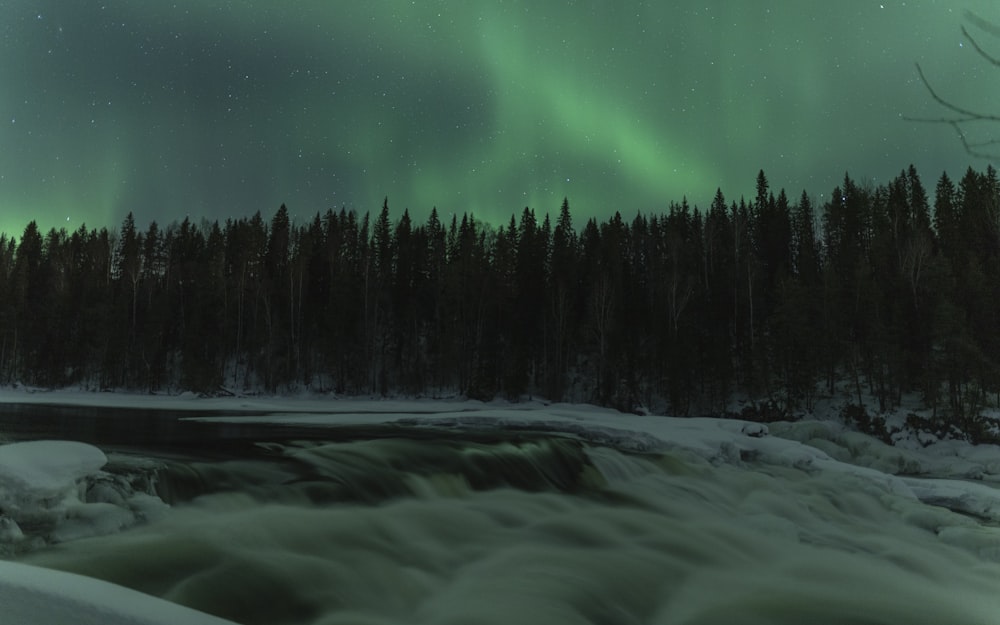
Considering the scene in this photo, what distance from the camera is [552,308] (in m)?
49.6

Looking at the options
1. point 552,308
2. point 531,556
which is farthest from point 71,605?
point 552,308

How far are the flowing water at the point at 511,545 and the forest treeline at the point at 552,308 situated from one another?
29433 millimetres

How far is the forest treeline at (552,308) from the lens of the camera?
3741 centimetres

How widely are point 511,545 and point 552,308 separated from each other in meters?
44.1

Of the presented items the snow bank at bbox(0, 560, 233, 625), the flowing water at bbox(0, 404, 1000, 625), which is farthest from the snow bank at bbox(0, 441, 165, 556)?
the snow bank at bbox(0, 560, 233, 625)

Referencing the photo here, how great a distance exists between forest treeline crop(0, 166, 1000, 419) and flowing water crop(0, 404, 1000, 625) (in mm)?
29433

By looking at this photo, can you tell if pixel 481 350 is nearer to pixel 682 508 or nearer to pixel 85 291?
pixel 682 508

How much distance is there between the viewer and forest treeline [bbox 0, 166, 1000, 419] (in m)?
37.4

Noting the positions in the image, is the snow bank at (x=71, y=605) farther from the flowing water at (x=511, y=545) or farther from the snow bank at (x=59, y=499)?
the snow bank at (x=59, y=499)

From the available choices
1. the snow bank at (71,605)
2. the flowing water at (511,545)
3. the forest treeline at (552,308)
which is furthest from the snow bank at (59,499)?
the forest treeline at (552,308)

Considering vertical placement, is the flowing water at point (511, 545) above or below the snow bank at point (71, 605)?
below

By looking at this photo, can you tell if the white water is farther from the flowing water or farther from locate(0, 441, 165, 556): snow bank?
locate(0, 441, 165, 556): snow bank

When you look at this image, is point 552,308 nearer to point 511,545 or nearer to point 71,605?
point 511,545

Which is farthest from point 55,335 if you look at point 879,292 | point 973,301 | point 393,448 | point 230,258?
point 973,301
